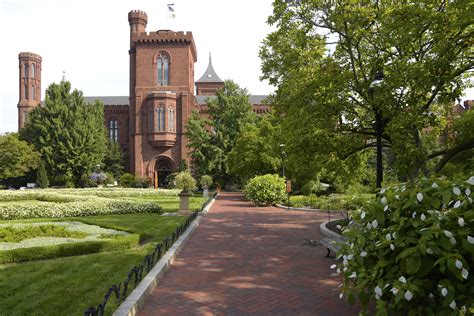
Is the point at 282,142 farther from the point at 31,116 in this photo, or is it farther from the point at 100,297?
the point at 31,116

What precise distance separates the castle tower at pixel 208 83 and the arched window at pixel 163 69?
18960mm

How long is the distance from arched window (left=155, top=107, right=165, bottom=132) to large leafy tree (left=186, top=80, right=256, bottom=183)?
5.55m

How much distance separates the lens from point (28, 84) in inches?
2798

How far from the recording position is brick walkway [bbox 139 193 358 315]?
17.0 ft

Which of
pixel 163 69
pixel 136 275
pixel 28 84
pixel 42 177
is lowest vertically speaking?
pixel 136 275

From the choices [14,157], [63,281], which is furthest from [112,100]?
[63,281]

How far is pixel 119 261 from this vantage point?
25.4 feet

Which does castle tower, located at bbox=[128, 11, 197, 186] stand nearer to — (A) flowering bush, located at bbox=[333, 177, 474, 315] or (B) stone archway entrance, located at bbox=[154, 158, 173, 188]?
(B) stone archway entrance, located at bbox=[154, 158, 173, 188]

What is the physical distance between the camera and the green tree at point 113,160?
50.8m

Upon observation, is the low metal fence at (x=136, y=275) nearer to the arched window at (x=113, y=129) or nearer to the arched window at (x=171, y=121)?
the arched window at (x=171, y=121)

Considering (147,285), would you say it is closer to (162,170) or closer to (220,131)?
(220,131)

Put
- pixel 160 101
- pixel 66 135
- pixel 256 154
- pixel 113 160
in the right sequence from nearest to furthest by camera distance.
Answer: pixel 256 154 → pixel 66 135 → pixel 160 101 → pixel 113 160

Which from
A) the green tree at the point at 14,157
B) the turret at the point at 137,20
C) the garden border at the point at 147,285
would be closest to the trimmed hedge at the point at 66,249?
the garden border at the point at 147,285

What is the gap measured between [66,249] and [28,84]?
244ft
